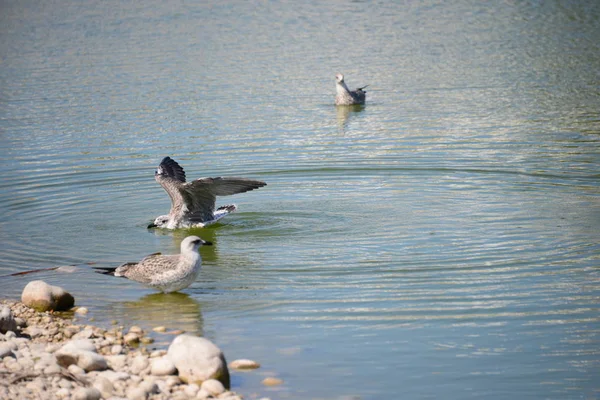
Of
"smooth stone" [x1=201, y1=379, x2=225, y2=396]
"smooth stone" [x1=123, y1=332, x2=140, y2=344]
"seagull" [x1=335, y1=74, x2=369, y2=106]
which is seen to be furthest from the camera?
"seagull" [x1=335, y1=74, x2=369, y2=106]

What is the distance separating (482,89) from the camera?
25.1 m

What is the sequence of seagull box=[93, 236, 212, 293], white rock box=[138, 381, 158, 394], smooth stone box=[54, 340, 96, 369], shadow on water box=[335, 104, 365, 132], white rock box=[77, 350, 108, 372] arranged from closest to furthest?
white rock box=[138, 381, 158, 394], white rock box=[77, 350, 108, 372], smooth stone box=[54, 340, 96, 369], seagull box=[93, 236, 212, 293], shadow on water box=[335, 104, 365, 132]

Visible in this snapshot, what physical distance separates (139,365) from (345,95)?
16.6m

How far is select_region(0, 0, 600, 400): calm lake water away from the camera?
891 cm

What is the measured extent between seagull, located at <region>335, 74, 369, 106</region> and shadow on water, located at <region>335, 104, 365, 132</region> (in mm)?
114

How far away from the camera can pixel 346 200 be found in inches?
591

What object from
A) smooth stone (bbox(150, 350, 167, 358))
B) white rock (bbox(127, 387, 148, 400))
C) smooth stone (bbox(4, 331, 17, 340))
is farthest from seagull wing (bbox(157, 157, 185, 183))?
white rock (bbox(127, 387, 148, 400))

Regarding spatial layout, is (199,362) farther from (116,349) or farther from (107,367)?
(116,349)

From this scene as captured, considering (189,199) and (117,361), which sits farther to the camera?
(189,199)

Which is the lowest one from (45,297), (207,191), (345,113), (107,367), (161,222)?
(107,367)

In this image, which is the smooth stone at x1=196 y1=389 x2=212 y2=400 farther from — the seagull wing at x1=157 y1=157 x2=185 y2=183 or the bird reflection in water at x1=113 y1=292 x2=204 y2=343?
the seagull wing at x1=157 y1=157 x2=185 y2=183

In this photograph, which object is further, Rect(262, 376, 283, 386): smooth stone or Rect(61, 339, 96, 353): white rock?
Rect(61, 339, 96, 353): white rock

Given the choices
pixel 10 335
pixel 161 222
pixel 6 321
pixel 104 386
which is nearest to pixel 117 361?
pixel 104 386

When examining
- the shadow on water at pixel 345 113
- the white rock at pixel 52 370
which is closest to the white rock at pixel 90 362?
the white rock at pixel 52 370
